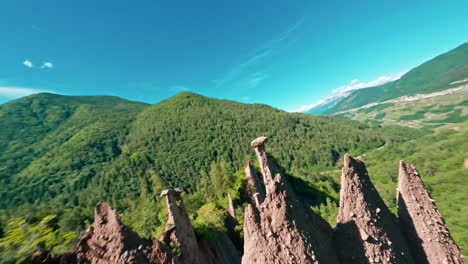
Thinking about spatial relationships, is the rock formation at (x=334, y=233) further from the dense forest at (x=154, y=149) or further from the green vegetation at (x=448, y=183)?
the dense forest at (x=154, y=149)

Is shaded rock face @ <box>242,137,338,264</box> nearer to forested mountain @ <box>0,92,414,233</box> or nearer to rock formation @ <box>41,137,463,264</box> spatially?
rock formation @ <box>41,137,463,264</box>

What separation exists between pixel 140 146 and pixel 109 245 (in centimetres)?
13845

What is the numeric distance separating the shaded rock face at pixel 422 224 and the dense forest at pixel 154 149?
85.0 feet

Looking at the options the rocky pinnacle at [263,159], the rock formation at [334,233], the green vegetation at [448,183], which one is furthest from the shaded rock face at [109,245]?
the green vegetation at [448,183]

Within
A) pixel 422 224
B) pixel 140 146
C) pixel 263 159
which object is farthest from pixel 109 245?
pixel 140 146

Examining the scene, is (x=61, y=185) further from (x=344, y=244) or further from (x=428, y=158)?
(x=428, y=158)

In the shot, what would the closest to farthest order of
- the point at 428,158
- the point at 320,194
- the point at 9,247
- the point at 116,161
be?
the point at 9,247, the point at 320,194, the point at 428,158, the point at 116,161

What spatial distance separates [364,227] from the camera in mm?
5285

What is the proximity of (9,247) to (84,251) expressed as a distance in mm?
2389

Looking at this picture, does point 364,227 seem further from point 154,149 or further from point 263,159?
point 154,149

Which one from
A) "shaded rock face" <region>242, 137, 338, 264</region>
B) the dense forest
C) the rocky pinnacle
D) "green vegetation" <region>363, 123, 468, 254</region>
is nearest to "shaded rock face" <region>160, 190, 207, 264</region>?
the rocky pinnacle

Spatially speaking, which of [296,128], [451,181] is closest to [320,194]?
[451,181]

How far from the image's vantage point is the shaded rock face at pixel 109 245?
621cm

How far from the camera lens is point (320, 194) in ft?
180
